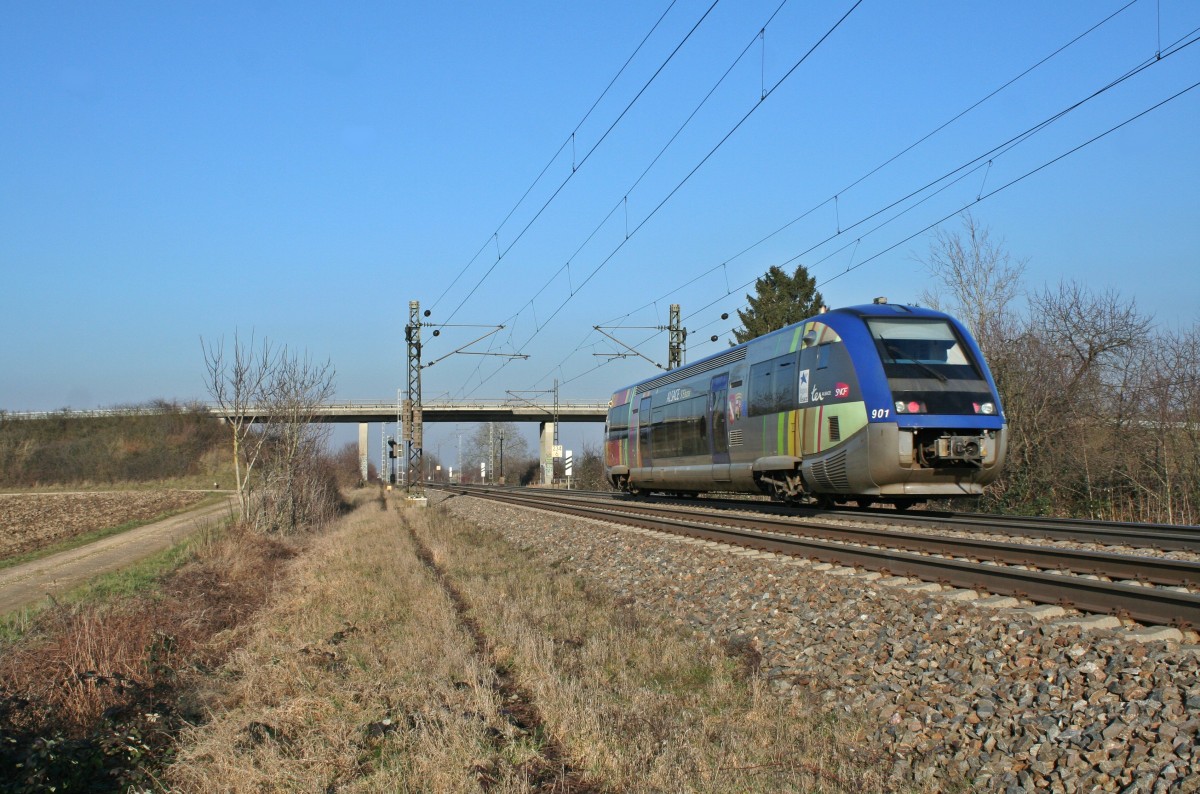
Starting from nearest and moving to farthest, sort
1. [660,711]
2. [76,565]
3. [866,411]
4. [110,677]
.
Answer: [660,711] → [110,677] → [866,411] → [76,565]

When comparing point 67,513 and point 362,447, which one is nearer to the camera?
point 67,513

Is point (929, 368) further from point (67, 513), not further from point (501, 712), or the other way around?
point (67, 513)

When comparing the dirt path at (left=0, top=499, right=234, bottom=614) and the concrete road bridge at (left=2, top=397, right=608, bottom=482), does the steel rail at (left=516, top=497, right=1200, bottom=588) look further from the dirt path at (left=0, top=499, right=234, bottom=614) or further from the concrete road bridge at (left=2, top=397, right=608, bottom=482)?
the concrete road bridge at (left=2, top=397, right=608, bottom=482)

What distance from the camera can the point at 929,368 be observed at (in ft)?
46.7

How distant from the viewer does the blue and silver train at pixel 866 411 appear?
13.8 meters

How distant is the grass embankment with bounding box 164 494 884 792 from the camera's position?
16.5 ft

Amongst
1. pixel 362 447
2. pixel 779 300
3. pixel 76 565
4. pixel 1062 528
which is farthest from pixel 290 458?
pixel 362 447

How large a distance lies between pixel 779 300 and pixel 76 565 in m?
42.6

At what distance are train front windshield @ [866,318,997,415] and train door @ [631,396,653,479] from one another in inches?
462

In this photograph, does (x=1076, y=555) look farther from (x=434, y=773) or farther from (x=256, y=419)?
(x=256, y=419)

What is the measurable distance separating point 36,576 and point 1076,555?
22.1m

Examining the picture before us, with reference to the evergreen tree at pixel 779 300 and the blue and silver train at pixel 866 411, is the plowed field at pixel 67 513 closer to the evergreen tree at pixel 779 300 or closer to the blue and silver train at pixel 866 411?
the blue and silver train at pixel 866 411

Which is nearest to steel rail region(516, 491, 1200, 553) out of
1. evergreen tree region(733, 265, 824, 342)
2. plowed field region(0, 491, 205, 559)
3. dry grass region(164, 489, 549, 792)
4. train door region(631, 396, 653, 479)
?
dry grass region(164, 489, 549, 792)

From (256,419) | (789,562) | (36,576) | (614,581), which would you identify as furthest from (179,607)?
(256,419)
